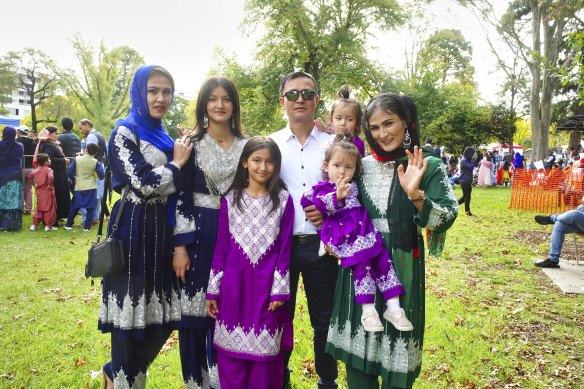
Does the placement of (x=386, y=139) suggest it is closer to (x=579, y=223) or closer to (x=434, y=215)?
(x=434, y=215)

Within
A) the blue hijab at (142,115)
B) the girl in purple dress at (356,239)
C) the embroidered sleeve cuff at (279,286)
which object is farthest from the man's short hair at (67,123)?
the girl in purple dress at (356,239)

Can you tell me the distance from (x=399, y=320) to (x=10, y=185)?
9905 mm

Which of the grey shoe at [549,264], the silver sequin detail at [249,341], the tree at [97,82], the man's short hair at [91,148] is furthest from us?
the tree at [97,82]

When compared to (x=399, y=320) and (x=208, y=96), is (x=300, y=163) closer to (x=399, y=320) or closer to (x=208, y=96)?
(x=208, y=96)

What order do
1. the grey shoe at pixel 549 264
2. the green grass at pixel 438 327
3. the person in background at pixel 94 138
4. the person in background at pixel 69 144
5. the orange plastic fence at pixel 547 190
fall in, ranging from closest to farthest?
the green grass at pixel 438 327, the grey shoe at pixel 549 264, the person in background at pixel 94 138, the person in background at pixel 69 144, the orange plastic fence at pixel 547 190

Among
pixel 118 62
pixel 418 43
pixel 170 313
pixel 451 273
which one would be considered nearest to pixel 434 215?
pixel 170 313

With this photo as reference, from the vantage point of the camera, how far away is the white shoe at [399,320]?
2117mm

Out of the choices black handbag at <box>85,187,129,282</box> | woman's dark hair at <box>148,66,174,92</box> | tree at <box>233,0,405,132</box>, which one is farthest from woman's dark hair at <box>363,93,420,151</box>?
tree at <box>233,0,405,132</box>

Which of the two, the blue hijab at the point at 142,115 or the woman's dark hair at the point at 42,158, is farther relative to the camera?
the woman's dark hair at the point at 42,158

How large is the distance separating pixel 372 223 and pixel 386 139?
19.1 inches

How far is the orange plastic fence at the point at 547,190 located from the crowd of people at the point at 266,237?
41.3ft

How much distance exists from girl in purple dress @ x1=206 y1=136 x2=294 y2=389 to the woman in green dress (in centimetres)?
43

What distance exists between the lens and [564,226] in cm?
696

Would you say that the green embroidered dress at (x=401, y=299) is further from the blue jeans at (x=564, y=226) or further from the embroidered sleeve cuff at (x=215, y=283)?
the blue jeans at (x=564, y=226)
